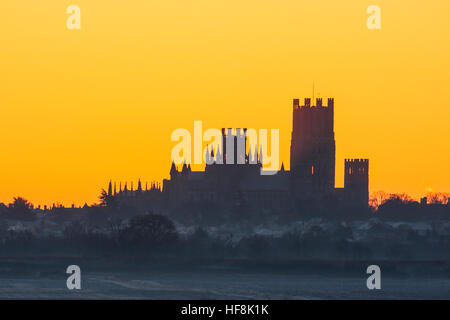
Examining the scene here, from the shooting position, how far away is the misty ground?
135m

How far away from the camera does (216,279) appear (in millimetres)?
157500

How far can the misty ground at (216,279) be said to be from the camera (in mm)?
135125

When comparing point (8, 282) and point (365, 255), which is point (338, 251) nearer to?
point (365, 255)

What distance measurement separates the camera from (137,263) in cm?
17388
